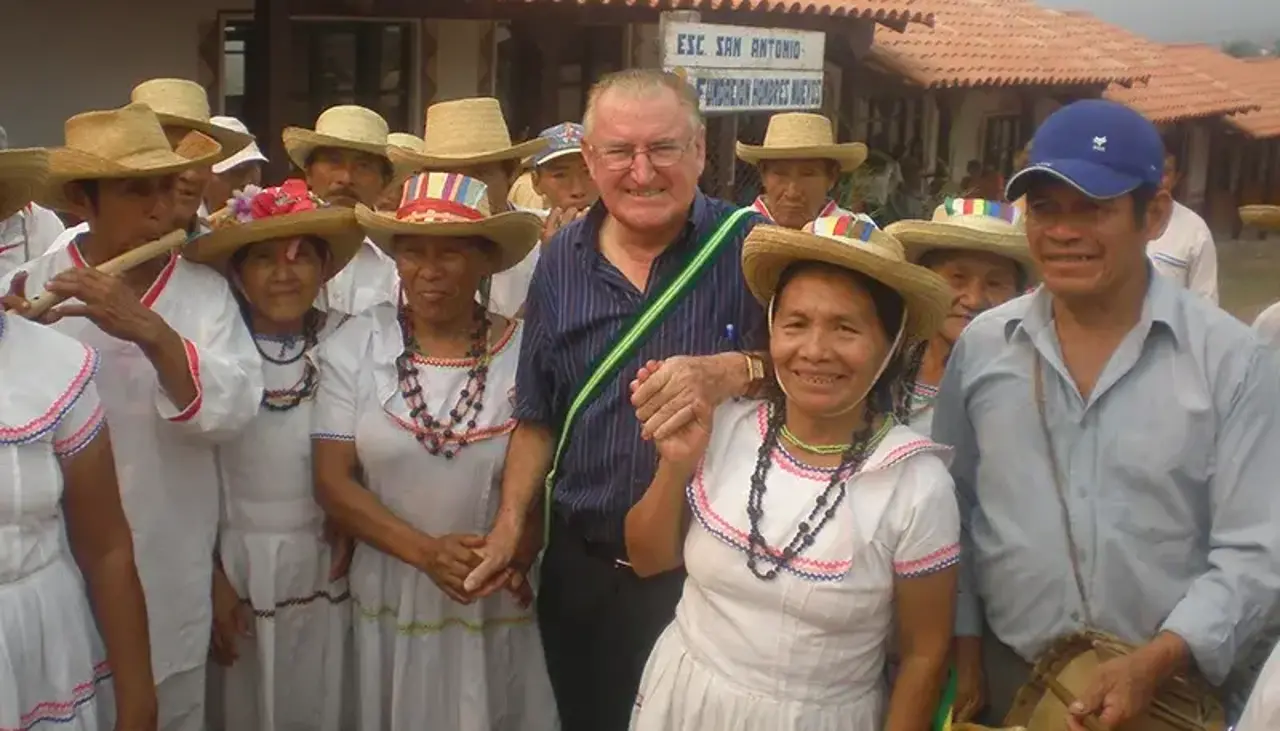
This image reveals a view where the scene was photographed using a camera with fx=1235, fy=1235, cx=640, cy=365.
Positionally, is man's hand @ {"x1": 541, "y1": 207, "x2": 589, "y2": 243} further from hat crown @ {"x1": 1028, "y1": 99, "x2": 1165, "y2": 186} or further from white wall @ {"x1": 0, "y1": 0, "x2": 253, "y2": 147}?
white wall @ {"x1": 0, "y1": 0, "x2": 253, "y2": 147}

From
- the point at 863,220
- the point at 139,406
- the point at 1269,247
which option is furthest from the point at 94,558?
the point at 1269,247

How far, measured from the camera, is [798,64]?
10.0 meters

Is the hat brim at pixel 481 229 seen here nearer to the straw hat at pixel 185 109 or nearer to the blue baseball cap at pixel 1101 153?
the blue baseball cap at pixel 1101 153

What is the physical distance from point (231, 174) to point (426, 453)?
8.00ft

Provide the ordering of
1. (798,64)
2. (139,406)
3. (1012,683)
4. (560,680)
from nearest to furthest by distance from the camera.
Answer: (1012,683) < (139,406) < (560,680) < (798,64)

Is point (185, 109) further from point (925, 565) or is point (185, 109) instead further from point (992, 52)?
point (992, 52)

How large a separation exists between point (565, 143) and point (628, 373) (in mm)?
2591

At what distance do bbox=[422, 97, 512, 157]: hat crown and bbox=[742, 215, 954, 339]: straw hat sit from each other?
249 cm

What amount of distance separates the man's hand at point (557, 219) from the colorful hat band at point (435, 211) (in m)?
1.26

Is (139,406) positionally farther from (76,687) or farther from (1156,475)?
(1156,475)

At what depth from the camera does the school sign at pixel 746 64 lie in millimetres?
8016

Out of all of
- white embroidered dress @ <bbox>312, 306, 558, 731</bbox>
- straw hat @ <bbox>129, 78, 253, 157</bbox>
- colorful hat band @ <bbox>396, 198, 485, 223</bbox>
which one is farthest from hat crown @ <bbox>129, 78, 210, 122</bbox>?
white embroidered dress @ <bbox>312, 306, 558, 731</bbox>

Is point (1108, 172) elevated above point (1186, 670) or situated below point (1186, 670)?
above

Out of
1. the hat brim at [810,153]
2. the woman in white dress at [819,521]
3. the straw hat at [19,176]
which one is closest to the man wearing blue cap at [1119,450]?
the woman in white dress at [819,521]
